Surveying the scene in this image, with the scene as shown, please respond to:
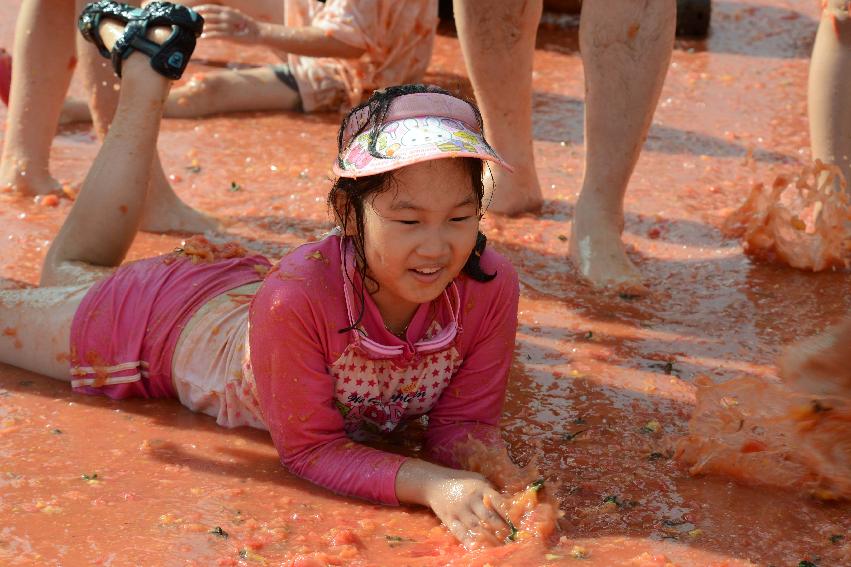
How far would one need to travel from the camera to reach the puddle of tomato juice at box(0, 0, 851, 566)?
2434 mm

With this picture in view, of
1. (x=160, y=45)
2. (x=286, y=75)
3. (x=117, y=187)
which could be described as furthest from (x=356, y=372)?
(x=286, y=75)

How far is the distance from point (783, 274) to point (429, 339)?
5.22 ft

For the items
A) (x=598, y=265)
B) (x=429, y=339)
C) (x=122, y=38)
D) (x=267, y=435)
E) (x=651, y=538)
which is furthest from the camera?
(x=598, y=265)

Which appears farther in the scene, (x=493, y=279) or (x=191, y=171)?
(x=191, y=171)

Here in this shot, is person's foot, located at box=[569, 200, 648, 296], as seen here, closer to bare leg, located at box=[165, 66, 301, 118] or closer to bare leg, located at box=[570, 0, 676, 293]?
bare leg, located at box=[570, 0, 676, 293]

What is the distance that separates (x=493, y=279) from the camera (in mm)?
2777

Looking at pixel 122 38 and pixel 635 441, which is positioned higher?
pixel 122 38

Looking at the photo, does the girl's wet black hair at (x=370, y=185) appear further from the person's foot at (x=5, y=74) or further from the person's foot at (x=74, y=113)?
the person's foot at (x=74, y=113)

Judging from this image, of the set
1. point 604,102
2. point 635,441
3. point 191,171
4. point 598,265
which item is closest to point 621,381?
point 635,441

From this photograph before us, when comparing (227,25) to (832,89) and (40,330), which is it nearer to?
(40,330)

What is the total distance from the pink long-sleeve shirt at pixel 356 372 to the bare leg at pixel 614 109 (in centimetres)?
95

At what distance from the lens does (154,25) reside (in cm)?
346

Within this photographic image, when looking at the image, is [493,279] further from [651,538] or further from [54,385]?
[54,385]

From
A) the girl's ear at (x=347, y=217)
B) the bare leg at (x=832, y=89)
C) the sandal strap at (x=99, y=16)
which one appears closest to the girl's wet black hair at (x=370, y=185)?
the girl's ear at (x=347, y=217)
